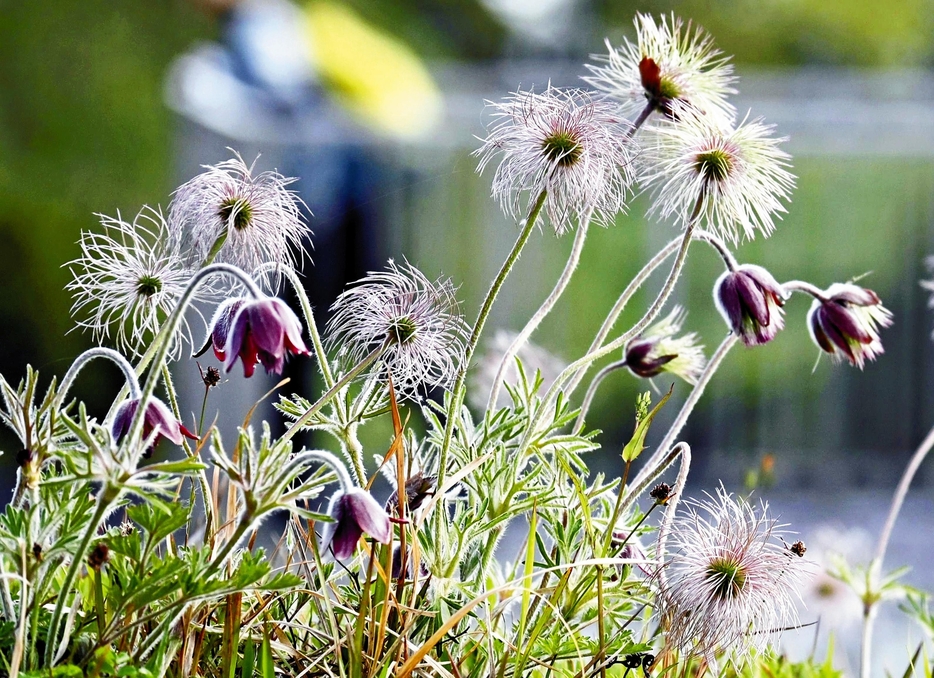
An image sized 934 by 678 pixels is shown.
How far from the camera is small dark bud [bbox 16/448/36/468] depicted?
0.55 meters

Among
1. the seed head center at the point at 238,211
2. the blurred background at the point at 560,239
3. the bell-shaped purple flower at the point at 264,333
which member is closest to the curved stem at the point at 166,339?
the bell-shaped purple flower at the point at 264,333

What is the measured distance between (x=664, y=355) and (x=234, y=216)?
30 centimetres

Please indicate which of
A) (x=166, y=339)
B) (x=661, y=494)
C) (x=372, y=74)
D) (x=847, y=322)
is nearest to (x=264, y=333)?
(x=166, y=339)

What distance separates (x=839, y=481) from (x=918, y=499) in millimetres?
343

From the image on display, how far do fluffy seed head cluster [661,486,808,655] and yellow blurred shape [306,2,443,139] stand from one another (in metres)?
4.14

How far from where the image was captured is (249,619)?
2.13 feet

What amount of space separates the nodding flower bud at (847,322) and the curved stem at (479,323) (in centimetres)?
20

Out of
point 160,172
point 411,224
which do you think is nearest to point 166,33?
point 160,172

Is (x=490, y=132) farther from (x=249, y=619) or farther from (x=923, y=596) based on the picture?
(x=923, y=596)

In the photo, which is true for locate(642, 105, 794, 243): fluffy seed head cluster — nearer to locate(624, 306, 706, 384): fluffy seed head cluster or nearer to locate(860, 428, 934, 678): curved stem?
locate(624, 306, 706, 384): fluffy seed head cluster

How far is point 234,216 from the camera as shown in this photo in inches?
24.5

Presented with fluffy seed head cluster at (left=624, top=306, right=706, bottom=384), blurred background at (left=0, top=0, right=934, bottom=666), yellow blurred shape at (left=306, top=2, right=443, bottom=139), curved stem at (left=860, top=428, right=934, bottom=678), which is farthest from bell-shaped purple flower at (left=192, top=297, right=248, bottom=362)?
yellow blurred shape at (left=306, top=2, right=443, bottom=139)

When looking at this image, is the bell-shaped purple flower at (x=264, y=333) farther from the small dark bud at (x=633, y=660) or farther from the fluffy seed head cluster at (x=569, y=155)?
the small dark bud at (x=633, y=660)

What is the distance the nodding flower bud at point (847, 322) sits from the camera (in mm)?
644
